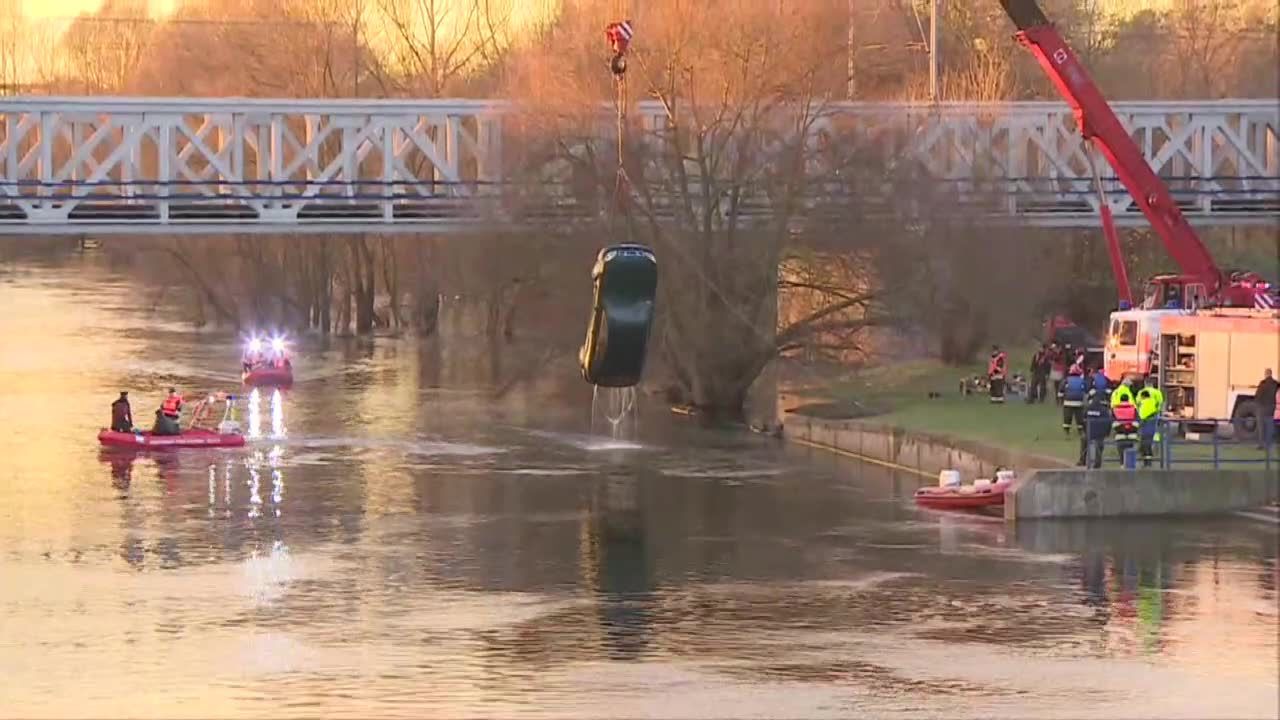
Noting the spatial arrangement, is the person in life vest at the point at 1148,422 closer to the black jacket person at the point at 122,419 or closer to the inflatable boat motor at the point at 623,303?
the inflatable boat motor at the point at 623,303

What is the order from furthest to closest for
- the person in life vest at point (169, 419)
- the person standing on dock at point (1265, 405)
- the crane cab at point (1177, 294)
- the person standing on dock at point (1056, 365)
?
the person standing on dock at point (1056, 365)
the person in life vest at point (169, 419)
the crane cab at point (1177, 294)
the person standing on dock at point (1265, 405)

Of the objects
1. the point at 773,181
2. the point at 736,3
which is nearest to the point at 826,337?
the point at 773,181

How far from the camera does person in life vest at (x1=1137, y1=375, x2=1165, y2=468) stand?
41.6 m

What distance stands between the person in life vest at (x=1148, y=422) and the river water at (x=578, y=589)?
7.02 feet

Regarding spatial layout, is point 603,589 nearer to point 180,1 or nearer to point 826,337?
point 826,337

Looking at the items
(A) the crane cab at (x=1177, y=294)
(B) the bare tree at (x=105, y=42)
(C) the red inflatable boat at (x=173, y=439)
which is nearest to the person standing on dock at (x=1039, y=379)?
(A) the crane cab at (x=1177, y=294)

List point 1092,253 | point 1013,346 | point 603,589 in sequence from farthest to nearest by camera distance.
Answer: point 1092,253 < point 1013,346 < point 603,589

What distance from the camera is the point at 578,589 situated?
1449 inches

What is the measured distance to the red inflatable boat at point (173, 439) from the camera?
5397cm

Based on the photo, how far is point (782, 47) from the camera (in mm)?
60562

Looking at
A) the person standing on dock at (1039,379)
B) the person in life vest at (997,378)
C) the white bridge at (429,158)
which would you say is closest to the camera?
the person standing on dock at (1039,379)

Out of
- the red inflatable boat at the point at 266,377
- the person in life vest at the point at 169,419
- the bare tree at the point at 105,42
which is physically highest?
the bare tree at the point at 105,42

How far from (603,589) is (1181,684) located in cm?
999

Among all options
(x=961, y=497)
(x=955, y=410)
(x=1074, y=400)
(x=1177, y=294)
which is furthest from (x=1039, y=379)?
(x=961, y=497)
